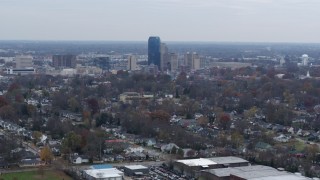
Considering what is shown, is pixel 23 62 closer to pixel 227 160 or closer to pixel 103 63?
pixel 103 63

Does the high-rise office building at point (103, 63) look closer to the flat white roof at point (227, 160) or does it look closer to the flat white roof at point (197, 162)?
the flat white roof at point (227, 160)

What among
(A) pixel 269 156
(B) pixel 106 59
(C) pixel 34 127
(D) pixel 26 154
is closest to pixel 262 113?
(A) pixel 269 156

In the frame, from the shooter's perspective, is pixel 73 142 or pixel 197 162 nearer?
pixel 197 162

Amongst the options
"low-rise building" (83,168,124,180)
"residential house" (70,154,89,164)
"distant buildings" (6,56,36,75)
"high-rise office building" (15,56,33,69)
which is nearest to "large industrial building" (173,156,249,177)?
"low-rise building" (83,168,124,180)

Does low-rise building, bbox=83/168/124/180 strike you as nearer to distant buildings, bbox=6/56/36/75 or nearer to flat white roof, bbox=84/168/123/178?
flat white roof, bbox=84/168/123/178

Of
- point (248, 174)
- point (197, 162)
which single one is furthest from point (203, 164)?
point (248, 174)

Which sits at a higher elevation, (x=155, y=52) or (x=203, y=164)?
(x=155, y=52)

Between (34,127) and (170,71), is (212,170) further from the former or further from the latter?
(170,71)
